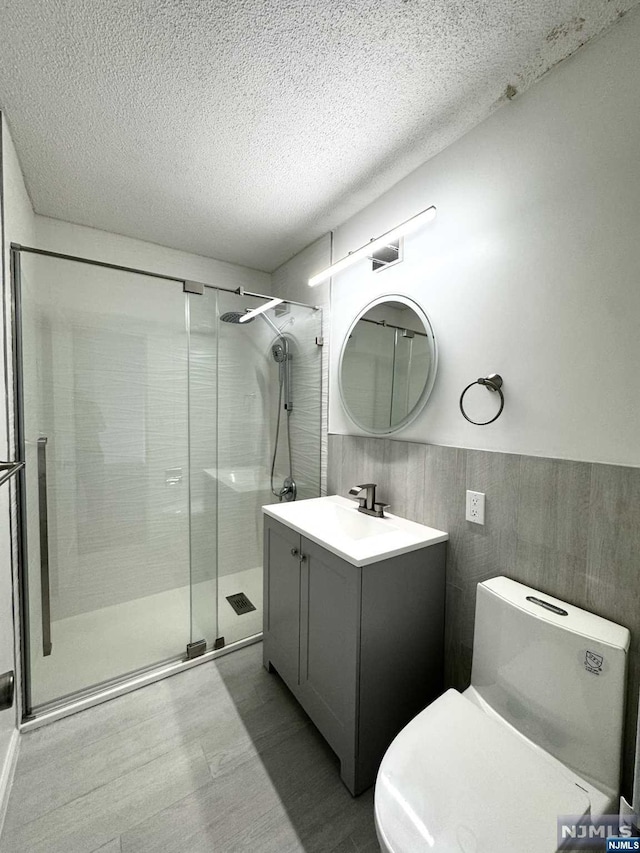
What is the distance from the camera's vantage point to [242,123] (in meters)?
1.34

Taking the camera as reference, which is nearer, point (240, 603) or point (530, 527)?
point (530, 527)

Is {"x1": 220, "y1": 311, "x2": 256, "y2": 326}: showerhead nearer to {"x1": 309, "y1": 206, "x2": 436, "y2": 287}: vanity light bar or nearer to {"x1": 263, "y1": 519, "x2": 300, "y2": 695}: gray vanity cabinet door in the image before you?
{"x1": 309, "y1": 206, "x2": 436, "y2": 287}: vanity light bar

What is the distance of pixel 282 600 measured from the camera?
1.63 metres

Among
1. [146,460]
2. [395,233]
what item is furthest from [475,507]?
[146,460]

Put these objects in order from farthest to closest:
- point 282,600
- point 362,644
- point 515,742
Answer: point 282,600 → point 362,644 → point 515,742

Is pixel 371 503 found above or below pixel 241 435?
below

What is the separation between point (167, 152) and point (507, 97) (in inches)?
51.9

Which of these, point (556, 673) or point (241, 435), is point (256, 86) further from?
point (556, 673)

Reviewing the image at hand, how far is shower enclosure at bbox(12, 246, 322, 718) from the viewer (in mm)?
1659

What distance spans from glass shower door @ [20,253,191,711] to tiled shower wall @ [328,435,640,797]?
4.42 ft

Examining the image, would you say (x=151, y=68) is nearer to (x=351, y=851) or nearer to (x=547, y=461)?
(x=547, y=461)

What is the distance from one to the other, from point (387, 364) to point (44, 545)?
71.8 inches

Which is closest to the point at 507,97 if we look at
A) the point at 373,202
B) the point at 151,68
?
the point at 373,202

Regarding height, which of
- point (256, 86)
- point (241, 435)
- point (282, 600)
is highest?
point (256, 86)
